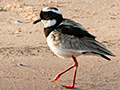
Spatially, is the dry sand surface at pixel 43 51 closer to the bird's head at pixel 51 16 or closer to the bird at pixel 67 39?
the bird at pixel 67 39

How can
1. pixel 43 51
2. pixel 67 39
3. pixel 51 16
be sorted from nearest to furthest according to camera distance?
pixel 67 39 < pixel 51 16 < pixel 43 51

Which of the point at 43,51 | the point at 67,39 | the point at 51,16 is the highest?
the point at 51,16

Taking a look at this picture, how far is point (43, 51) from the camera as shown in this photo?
735 centimetres

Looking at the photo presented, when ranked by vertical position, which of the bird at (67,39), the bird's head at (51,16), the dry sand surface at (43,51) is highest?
the bird's head at (51,16)

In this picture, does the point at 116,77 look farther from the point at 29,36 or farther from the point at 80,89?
the point at 29,36

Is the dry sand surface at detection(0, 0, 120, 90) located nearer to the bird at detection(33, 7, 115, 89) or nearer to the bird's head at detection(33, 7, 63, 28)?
the bird at detection(33, 7, 115, 89)

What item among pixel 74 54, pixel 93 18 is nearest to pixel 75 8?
pixel 93 18

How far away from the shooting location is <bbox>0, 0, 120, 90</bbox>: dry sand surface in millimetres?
5922

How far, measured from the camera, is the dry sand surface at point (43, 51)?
5.92 meters

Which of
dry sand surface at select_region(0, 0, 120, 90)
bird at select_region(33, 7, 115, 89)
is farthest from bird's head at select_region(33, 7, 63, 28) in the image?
dry sand surface at select_region(0, 0, 120, 90)

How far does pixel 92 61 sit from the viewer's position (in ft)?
22.8

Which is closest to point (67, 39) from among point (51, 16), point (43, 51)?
point (51, 16)

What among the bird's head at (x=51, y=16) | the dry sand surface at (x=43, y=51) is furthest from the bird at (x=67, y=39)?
the dry sand surface at (x=43, y=51)

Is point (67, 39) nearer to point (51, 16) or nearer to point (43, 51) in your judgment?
point (51, 16)
